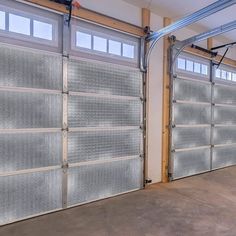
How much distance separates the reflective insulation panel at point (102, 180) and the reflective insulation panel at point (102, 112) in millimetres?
586

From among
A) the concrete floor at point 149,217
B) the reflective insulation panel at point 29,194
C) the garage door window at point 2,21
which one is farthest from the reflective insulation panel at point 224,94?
the garage door window at point 2,21

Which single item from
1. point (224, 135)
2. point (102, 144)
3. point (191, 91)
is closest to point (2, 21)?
point (102, 144)

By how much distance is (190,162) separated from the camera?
4484 millimetres

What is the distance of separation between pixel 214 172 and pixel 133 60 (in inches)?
118

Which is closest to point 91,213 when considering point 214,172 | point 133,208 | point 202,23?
point 133,208

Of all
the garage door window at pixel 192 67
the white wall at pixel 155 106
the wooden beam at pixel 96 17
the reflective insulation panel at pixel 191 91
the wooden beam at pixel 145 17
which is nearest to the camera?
the wooden beam at pixel 96 17

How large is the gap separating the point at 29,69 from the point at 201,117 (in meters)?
3.46

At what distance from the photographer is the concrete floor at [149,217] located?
234cm

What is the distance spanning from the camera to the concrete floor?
2.34 m

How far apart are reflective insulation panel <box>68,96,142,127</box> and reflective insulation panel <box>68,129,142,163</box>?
0.44ft

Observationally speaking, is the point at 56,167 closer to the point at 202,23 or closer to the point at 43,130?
the point at 43,130

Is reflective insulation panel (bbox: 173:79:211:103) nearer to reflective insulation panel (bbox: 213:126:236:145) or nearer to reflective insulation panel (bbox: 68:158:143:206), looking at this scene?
reflective insulation panel (bbox: 213:126:236:145)

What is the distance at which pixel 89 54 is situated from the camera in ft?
10.2

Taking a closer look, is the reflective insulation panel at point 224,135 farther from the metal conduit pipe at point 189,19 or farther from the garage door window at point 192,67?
the metal conduit pipe at point 189,19
